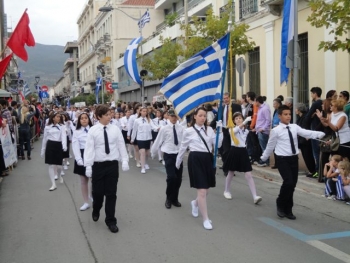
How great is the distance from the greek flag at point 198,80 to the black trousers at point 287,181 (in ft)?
5.08

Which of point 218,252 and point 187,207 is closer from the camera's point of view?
point 218,252

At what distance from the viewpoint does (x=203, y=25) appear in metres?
19.3

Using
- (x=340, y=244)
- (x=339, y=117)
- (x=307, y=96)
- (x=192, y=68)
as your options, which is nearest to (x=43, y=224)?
(x=192, y=68)

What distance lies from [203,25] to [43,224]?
1342 centimetres

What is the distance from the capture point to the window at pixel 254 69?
21.9 m

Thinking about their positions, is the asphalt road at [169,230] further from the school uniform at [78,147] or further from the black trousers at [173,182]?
the school uniform at [78,147]

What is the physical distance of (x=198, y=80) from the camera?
8.32 metres

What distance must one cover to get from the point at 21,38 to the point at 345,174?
31.4ft

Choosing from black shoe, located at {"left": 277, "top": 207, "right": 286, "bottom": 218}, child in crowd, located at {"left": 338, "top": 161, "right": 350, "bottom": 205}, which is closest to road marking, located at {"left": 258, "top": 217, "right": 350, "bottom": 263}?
black shoe, located at {"left": 277, "top": 207, "right": 286, "bottom": 218}

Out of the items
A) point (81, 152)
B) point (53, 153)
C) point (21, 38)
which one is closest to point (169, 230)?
point (81, 152)

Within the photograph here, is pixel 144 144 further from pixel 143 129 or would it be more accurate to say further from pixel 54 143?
pixel 54 143

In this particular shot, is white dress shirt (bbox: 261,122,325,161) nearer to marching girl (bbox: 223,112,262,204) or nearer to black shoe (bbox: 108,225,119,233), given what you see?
marching girl (bbox: 223,112,262,204)

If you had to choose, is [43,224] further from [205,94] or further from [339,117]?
[339,117]

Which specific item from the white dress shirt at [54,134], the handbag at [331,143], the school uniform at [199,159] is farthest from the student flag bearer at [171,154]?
the white dress shirt at [54,134]
